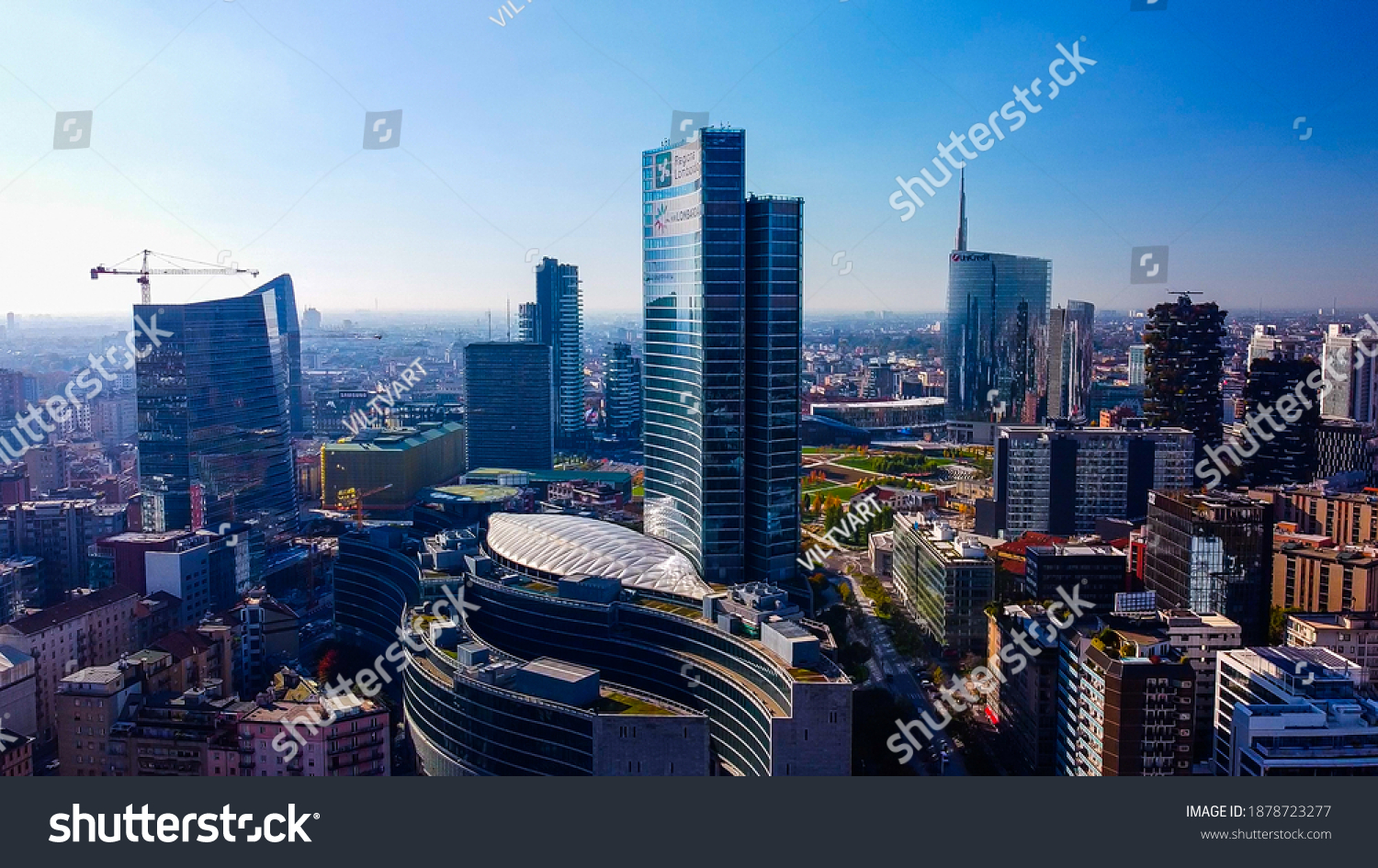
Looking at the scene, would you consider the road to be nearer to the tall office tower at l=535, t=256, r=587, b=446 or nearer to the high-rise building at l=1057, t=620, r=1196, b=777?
the high-rise building at l=1057, t=620, r=1196, b=777

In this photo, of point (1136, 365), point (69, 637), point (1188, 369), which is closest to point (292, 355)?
point (69, 637)

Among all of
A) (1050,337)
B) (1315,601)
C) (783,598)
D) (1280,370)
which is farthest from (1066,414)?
(783,598)

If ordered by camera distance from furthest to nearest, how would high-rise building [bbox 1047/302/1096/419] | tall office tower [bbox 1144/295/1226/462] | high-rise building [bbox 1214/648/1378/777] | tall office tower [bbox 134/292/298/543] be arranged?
1. high-rise building [bbox 1047/302/1096/419]
2. tall office tower [bbox 1144/295/1226/462]
3. tall office tower [bbox 134/292/298/543]
4. high-rise building [bbox 1214/648/1378/777]

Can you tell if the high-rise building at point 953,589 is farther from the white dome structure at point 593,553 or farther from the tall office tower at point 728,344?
the white dome structure at point 593,553

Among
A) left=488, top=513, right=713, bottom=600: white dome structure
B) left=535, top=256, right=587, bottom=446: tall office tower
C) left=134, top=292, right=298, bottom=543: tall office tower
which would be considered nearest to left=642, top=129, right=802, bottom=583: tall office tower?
left=488, top=513, right=713, bottom=600: white dome structure

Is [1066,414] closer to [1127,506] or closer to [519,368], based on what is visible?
[1127,506]

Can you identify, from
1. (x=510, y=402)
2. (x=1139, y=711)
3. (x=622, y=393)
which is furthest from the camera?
(x=622, y=393)

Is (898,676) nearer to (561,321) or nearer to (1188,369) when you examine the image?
(1188,369)
